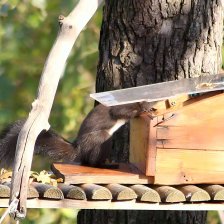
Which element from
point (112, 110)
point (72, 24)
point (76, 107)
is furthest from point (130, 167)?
point (76, 107)

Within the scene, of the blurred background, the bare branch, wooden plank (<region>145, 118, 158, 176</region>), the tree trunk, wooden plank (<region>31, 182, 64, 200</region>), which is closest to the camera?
the bare branch

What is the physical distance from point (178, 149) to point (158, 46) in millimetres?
731

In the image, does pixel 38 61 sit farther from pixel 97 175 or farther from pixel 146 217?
pixel 97 175

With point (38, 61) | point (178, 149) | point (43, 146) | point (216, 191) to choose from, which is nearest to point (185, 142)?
point (178, 149)

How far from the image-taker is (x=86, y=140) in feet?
11.4

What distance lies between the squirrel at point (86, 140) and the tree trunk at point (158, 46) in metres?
0.30

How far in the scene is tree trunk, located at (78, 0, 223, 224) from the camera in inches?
146

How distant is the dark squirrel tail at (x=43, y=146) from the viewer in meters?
3.44

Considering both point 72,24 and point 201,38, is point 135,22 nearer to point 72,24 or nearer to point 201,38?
point 201,38

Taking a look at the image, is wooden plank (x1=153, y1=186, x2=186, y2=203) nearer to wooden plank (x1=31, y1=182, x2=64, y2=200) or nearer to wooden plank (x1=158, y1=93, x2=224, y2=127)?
wooden plank (x1=158, y1=93, x2=224, y2=127)

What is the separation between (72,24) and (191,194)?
764 mm

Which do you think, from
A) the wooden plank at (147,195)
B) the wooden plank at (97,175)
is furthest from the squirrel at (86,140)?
the wooden plank at (147,195)

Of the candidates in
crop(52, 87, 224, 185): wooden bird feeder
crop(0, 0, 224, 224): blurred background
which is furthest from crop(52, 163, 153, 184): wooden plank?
crop(0, 0, 224, 224): blurred background

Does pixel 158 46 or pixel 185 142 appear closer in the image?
pixel 185 142
